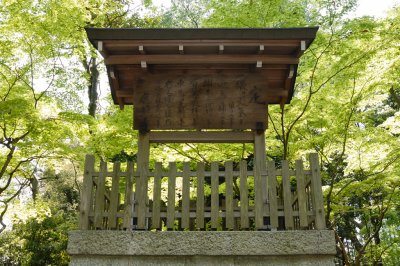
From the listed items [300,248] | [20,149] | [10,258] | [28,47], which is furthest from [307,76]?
[10,258]

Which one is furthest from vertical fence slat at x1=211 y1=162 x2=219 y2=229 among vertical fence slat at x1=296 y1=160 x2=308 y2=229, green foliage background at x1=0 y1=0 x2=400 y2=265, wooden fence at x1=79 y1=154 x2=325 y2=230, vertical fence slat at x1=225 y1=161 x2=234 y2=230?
green foliage background at x1=0 y1=0 x2=400 y2=265

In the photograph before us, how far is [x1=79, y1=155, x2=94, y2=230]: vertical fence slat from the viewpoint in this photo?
518cm

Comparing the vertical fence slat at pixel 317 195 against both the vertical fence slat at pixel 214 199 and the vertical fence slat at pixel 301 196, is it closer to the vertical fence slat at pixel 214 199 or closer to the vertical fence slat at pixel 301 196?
the vertical fence slat at pixel 301 196

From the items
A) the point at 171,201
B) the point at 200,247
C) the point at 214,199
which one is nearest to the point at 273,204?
the point at 214,199

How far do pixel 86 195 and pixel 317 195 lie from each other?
3.29m

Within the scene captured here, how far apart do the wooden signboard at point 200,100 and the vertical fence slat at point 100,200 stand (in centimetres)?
151

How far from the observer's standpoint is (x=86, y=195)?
5.27 metres

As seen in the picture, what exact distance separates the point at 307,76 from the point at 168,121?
219 inches

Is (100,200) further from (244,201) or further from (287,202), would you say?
(287,202)

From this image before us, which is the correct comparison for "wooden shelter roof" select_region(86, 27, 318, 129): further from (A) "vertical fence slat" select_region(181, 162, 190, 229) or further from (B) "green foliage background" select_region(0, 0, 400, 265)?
(B) "green foliage background" select_region(0, 0, 400, 265)

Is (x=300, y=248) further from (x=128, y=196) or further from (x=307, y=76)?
(x=307, y=76)

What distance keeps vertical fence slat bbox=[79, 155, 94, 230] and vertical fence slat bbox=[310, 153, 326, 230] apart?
3204 mm

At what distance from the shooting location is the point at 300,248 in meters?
4.91

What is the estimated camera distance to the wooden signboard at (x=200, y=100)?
22.1 feet
